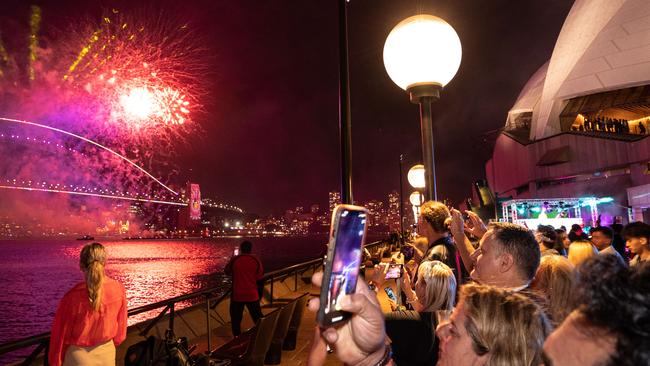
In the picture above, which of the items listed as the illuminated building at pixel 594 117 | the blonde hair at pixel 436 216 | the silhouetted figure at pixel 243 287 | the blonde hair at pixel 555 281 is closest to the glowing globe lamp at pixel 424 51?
the blonde hair at pixel 436 216

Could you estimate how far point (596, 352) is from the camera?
3.19 feet

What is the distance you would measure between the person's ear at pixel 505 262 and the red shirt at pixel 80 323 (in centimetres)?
384

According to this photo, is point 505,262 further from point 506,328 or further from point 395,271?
point 395,271

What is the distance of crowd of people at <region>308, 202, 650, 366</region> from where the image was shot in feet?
3.17

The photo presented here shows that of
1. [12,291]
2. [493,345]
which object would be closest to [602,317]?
[493,345]

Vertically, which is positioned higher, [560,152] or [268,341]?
[560,152]

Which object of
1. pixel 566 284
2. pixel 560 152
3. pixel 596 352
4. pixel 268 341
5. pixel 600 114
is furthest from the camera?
pixel 600 114

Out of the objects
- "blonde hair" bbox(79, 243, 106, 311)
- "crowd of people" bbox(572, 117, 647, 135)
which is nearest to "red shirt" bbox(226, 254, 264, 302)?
"blonde hair" bbox(79, 243, 106, 311)

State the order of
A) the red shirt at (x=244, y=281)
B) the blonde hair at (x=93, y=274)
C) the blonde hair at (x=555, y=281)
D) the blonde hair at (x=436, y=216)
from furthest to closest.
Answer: the red shirt at (x=244, y=281) < the blonde hair at (x=436, y=216) < the blonde hair at (x=93, y=274) < the blonde hair at (x=555, y=281)

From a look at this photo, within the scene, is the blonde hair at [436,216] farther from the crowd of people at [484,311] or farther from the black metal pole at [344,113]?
the black metal pole at [344,113]

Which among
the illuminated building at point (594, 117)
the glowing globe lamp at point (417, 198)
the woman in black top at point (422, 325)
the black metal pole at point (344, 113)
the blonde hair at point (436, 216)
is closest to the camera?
the woman in black top at point (422, 325)

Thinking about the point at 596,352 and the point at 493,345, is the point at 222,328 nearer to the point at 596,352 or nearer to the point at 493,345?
the point at 493,345

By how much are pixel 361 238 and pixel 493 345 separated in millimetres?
690

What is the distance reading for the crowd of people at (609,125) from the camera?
140 ft
